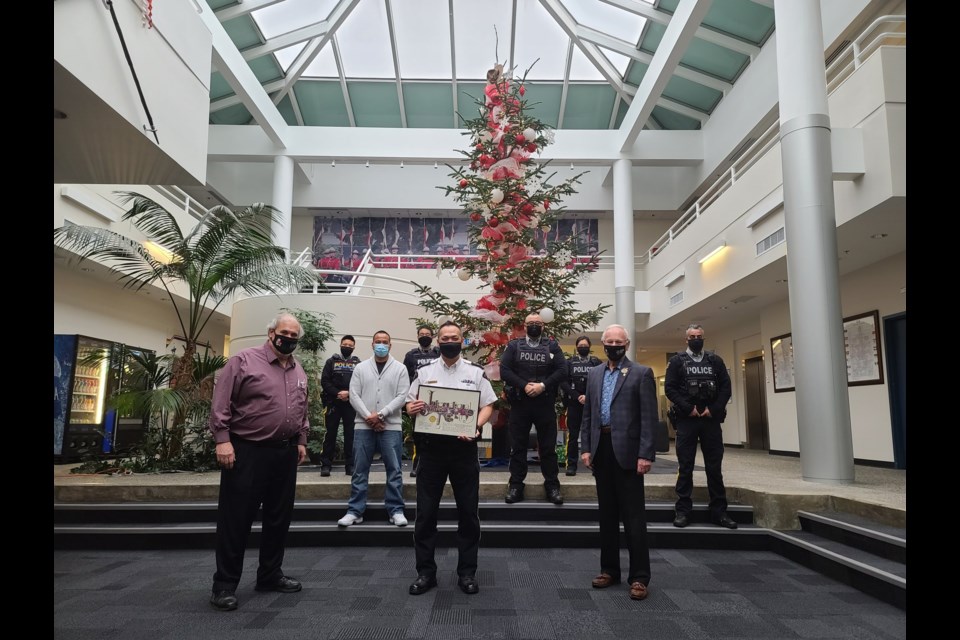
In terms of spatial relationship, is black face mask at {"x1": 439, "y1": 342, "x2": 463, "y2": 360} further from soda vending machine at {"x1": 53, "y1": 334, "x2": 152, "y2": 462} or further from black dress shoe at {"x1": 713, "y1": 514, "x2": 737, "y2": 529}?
soda vending machine at {"x1": 53, "y1": 334, "x2": 152, "y2": 462}

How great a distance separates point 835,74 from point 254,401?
35.3ft

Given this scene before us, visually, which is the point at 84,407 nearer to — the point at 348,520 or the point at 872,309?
the point at 348,520

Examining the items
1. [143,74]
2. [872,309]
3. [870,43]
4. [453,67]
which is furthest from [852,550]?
[453,67]

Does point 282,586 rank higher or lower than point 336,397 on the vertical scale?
lower

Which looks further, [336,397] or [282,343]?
[336,397]

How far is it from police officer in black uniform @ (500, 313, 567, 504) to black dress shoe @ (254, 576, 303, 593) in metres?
2.32

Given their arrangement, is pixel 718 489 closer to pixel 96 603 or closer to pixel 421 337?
pixel 421 337

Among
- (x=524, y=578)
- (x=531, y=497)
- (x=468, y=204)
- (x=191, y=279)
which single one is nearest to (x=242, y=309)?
(x=191, y=279)

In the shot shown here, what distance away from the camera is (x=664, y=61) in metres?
13.1

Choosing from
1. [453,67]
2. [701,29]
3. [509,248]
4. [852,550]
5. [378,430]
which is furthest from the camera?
[453,67]

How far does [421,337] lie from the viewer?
269 inches

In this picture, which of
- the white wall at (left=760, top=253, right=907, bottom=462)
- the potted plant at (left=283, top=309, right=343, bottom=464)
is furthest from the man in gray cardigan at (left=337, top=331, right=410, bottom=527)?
the white wall at (left=760, top=253, right=907, bottom=462)

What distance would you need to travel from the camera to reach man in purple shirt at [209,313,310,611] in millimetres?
3590

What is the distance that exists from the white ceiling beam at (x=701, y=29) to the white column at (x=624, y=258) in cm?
373
